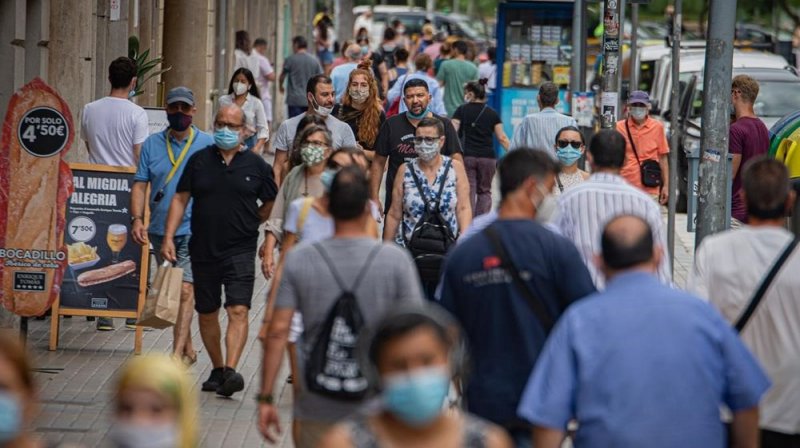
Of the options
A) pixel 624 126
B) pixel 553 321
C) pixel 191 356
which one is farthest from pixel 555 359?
pixel 624 126

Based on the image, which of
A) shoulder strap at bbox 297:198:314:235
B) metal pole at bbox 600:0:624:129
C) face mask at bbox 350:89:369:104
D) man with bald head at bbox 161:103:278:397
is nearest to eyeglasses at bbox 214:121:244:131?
man with bald head at bbox 161:103:278:397

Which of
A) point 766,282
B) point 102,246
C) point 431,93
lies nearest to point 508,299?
point 766,282

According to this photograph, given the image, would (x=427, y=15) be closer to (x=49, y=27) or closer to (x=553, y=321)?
(x=49, y=27)

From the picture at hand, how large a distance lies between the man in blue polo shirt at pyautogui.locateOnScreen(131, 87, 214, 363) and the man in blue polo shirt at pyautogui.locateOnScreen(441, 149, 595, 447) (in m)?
4.47

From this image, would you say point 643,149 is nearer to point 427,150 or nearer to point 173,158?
point 427,150

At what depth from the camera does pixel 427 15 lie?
54375mm

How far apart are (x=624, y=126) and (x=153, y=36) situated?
7947mm

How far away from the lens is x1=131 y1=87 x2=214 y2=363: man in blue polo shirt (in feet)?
34.5

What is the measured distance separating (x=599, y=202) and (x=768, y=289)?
5.06 feet

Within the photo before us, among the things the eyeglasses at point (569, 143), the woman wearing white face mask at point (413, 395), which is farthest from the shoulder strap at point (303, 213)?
the woman wearing white face mask at point (413, 395)

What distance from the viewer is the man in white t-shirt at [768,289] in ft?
20.1

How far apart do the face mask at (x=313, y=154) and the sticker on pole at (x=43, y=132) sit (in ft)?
7.64

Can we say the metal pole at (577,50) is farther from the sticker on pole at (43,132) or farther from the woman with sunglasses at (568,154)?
the sticker on pole at (43,132)

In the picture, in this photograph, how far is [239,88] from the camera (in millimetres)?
13836
